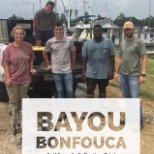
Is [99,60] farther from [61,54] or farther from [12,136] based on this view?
[12,136]

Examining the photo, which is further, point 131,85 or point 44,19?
point 44,19

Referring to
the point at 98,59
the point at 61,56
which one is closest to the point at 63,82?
the point at 61,56

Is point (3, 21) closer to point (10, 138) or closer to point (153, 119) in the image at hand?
point (10, 138)

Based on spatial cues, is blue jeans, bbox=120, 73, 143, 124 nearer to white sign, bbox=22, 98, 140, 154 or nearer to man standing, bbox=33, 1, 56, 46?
white sign, bbox=22, 98, 140, 154

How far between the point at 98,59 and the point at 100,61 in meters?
0.05

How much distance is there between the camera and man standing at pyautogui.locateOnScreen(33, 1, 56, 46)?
277 inches

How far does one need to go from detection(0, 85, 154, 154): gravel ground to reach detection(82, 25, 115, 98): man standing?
1.12m

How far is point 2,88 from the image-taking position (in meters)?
6.90

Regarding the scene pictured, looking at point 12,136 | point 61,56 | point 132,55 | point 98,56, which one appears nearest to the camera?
point 12,136

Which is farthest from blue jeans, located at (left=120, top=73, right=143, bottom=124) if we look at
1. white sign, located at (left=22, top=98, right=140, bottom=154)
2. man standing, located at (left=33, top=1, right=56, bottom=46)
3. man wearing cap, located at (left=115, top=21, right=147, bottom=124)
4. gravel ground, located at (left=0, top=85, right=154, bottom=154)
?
man standing, located at (left=33, top=1, right=56, bottom=46)

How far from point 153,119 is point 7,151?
283 centimetres

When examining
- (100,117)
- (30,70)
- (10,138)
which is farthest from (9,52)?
(100,117)

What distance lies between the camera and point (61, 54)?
17.9 feet

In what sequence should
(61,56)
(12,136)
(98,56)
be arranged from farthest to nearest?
(98,56) → (61,56) → (12,136)
